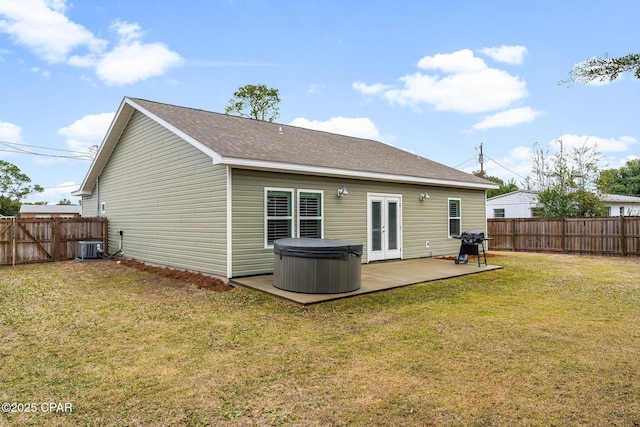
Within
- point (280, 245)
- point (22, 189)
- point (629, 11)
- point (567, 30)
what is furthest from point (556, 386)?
point (22, 189)

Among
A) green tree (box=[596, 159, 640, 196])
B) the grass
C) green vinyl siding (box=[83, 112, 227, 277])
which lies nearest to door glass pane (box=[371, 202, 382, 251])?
the grass

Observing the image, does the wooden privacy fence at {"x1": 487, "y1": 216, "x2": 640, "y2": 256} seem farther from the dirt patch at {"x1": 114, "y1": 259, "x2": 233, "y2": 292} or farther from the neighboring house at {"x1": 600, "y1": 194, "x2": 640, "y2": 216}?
the dirt patch at {"x1": 114, "y1": 259, "x2": 233, "y2": 292}

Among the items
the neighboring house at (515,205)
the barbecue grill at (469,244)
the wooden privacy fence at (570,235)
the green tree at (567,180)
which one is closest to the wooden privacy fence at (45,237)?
the barbecue grill at (469,244)

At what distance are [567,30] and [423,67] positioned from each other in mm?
11373

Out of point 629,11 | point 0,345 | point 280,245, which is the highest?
point 629,11

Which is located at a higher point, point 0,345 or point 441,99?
point 441,99

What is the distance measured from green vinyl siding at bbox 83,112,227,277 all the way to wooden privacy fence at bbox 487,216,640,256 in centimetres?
1368

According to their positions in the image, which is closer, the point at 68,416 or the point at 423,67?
the point at 68,416

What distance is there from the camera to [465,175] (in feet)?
45.7

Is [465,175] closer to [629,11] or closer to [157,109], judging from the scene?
[157,109]

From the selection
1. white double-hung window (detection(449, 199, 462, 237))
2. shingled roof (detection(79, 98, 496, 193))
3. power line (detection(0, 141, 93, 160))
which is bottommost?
white double-hung window (detection(449, 199, 462, 237))

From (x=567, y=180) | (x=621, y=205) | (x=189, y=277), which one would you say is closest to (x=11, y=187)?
(x=189, y=277)

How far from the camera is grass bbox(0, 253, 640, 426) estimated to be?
2857 millimetres

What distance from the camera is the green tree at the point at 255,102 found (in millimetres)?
26094
